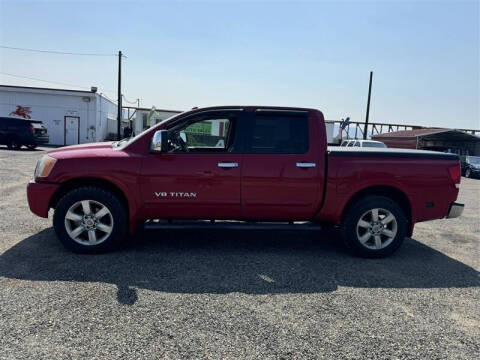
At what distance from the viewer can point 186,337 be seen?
2.71 m

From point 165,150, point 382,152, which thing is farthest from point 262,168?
point 382,152

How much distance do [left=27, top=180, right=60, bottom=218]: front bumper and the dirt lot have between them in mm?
547

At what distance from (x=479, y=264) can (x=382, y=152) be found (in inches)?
78.4

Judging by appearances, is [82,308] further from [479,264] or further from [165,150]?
[479,264]

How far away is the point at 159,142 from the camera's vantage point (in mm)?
4340

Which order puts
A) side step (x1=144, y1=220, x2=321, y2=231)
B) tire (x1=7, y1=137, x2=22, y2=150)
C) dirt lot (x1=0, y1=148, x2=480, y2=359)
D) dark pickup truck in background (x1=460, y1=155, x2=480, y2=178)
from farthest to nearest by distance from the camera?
1. tire (x1=7, y1=137, x2=22, y2=150)
2. dark pickup truck in background (x1=460, y1=155, x2=480, y2=178)
3. side step (x1=144, y1=220, x2=321, y2=231)
4. dirt lot (x1=0, y1=148, x2=480, y2=359)

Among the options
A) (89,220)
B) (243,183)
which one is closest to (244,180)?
(243,183)

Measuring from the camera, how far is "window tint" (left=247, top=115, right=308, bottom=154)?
456 centimetres

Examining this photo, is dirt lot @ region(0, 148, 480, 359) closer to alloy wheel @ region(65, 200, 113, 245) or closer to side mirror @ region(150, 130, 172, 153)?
alloy wheel @ region(65, 200, 113, 245)

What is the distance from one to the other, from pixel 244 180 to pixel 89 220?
2.00 metres

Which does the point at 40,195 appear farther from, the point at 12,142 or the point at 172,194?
the point at 12,142

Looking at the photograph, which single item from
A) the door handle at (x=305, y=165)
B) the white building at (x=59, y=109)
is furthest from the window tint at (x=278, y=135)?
the white building at (x=59, y=109)

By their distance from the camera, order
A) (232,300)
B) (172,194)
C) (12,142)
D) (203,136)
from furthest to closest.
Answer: (12,142) → (203,136) → (172,194) → (232,300)

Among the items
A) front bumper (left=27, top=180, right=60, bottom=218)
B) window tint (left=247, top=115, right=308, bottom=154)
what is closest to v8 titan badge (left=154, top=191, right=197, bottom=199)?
window tint (left=247, top=115, right=308, bottom=154)
